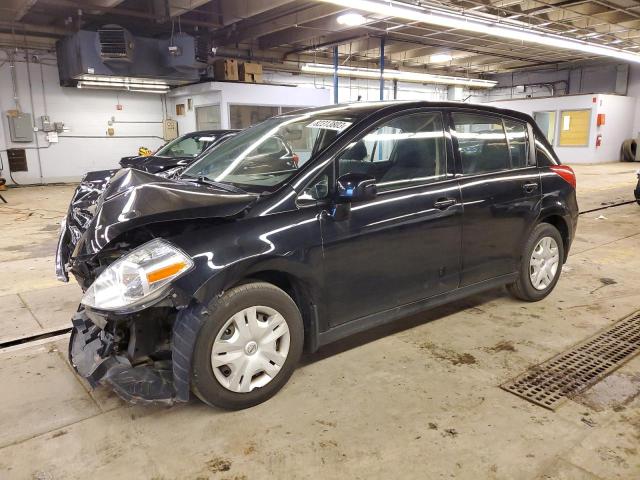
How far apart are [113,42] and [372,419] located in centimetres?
1082

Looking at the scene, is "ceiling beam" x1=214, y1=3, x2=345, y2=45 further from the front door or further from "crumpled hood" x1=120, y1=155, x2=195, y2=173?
the front door

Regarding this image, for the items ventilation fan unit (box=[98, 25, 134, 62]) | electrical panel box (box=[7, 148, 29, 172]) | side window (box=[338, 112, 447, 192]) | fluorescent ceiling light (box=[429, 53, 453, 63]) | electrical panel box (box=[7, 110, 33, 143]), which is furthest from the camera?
fluorescent ceiling light (box=[429, 53, 453, 63])

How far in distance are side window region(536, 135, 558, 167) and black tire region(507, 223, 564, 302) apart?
0.47 m

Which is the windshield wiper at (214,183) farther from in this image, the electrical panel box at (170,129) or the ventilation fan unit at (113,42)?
the electrical panel box at (170,129)

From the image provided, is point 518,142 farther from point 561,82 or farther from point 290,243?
point 561,82

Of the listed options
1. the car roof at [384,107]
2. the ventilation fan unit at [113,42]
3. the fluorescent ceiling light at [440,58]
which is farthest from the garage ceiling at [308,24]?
the car roof at [384,107]

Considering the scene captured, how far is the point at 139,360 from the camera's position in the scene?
7.66 feet

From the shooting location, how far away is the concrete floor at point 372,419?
1.99 m

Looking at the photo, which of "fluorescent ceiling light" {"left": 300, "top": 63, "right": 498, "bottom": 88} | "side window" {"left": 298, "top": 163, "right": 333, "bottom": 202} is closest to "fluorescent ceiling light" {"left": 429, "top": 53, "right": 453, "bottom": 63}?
"fluorescent ceiling light" {"left": 300, "top": 63, "right": 498, "bottom": 88}

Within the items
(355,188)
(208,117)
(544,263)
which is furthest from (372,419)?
(208,117)

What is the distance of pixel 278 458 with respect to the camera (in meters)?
2.04

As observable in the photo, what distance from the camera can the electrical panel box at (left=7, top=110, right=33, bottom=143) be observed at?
41.5 feet

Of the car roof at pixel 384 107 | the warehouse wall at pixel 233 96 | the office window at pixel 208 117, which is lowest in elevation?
the car roof at pixel 384 107

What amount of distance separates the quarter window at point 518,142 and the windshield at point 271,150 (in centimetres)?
138
